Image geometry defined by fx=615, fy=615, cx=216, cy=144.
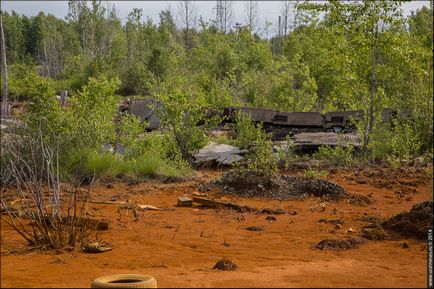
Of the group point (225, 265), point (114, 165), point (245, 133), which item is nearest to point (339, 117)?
point (245, 133)

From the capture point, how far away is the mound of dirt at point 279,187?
10.7 meters

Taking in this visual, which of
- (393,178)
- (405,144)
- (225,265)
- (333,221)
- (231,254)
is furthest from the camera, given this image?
(405,144)

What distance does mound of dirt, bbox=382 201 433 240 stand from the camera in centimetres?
739

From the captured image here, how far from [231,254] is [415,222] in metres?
2.50

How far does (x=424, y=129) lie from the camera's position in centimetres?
1443

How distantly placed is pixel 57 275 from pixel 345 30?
1097 cm

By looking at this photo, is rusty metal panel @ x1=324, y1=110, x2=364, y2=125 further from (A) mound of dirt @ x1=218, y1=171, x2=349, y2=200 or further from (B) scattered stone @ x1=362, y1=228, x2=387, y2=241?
(B) scattered stone @ x1=362, y1=228, x2=387, y2=241

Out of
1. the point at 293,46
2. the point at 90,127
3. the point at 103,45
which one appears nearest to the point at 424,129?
the point at 90,127

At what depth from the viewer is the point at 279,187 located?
36.1ft

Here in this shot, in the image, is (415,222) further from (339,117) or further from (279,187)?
(339,117)

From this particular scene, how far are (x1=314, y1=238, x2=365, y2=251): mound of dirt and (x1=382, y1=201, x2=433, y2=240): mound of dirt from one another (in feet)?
2.63

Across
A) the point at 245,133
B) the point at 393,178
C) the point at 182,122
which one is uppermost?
the point at 182,122

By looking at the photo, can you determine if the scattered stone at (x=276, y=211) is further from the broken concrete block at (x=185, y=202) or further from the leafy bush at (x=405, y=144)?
the leafy bush at (x=405, y=144)

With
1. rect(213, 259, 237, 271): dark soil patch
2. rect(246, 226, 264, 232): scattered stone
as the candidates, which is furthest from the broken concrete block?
rect(213, 259, 237, 271): dark soil patch
